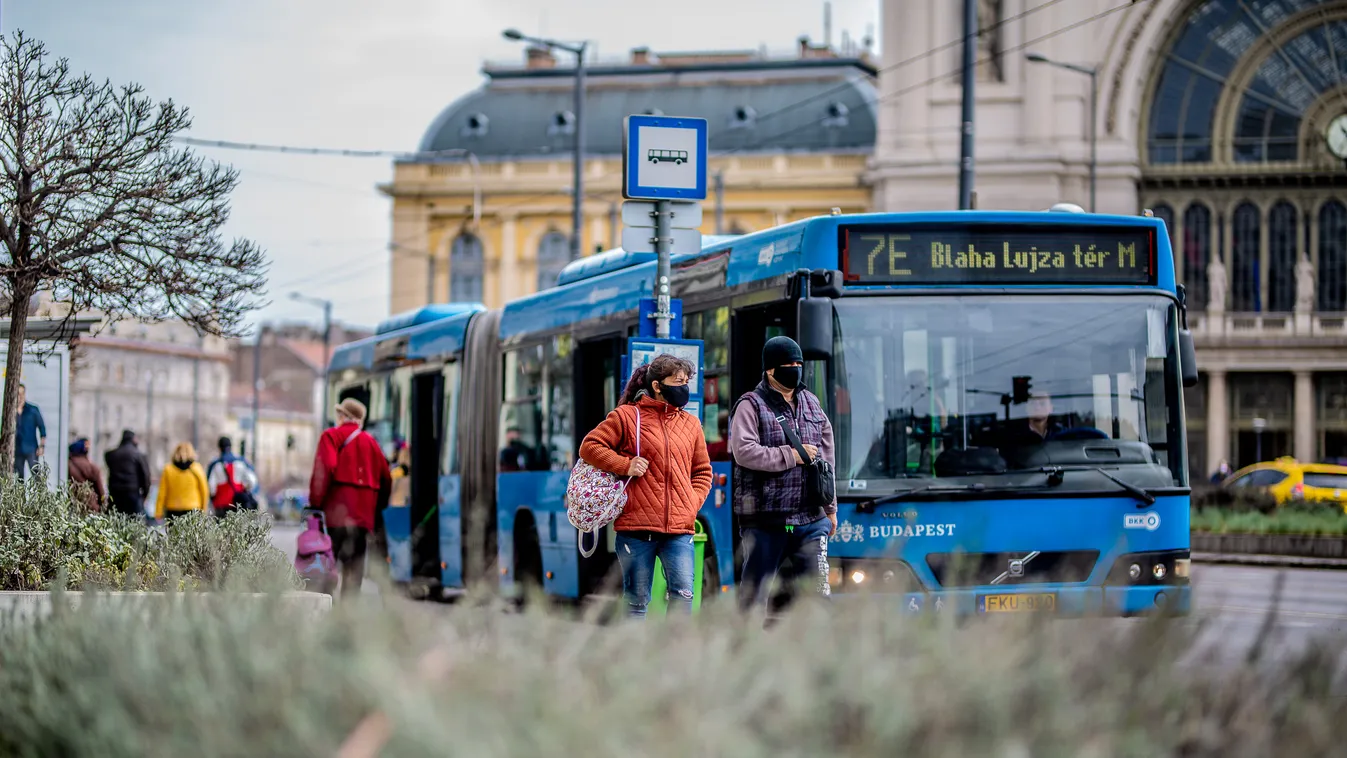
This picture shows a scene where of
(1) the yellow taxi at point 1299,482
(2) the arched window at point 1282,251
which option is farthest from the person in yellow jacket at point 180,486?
(2) the arched window at point 1282,251

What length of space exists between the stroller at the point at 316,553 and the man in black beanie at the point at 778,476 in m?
4.90

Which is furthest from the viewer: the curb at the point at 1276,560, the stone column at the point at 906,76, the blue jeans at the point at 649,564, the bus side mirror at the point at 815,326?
the stone column at the point at 906,76

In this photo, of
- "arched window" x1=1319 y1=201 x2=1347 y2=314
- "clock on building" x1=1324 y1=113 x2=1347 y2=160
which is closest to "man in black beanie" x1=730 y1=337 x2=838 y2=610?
"clock on building" x1=1324 y1=113 x2=1347 y2=160

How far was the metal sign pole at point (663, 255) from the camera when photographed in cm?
1239

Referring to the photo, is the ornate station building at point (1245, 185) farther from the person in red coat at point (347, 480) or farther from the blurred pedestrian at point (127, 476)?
the person in red coat at point (347, 480)

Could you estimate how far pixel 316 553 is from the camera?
1409 cm

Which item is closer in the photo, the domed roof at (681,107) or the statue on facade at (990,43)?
the statue on facade at (990,43)

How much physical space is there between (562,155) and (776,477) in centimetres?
7398

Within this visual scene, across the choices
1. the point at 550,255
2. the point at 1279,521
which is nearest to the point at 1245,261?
the point at 550,255

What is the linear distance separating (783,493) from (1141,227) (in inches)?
135

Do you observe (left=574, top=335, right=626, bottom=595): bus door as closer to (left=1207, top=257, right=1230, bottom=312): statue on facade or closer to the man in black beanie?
the man in black beanie

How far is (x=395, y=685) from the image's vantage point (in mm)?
3617

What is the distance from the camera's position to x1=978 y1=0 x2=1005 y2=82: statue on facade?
60500 mm

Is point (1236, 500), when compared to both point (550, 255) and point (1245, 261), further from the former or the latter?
point (550, 255)
